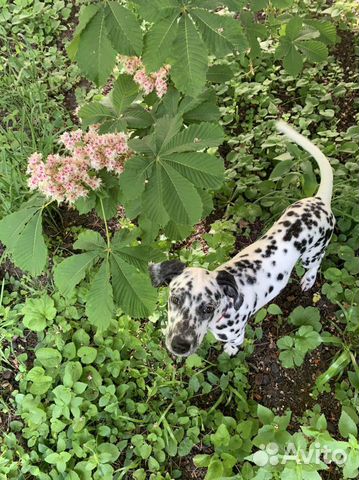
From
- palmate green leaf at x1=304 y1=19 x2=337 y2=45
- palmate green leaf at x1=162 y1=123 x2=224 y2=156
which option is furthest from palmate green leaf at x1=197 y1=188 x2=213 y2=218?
palmate green leaf at x1=304 y1=19 x2=337 y2=45

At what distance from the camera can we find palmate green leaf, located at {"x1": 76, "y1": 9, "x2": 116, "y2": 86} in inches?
59.7

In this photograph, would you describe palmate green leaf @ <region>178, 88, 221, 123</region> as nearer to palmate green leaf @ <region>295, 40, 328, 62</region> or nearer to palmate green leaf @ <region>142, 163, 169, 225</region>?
palmate green leaf @ <region>142, 163, 169, 225</region>

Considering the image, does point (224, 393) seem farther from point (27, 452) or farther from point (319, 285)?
point (27, 452)

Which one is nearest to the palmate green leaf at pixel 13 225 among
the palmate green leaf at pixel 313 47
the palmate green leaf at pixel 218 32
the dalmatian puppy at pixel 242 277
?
the dalmatian puppy at pixel 242 277

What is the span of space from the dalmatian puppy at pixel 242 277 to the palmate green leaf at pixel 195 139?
563 mm

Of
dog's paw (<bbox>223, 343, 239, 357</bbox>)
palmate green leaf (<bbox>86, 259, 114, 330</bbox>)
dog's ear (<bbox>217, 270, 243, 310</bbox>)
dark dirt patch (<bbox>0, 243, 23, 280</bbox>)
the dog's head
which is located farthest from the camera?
dark dirt patch (<bbox>0, 243, 23, 280</bbox>)

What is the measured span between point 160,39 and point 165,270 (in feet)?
3.21

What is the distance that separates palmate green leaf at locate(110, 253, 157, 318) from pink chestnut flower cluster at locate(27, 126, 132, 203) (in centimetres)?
37

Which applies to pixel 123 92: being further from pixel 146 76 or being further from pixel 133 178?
pixel 133 178

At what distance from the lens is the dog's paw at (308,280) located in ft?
8.82

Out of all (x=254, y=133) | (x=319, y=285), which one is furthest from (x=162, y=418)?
(x=254, y=133)

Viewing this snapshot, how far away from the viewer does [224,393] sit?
2.49m

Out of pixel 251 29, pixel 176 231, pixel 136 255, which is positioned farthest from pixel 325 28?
pixel 136 255

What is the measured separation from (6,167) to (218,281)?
1.61m
